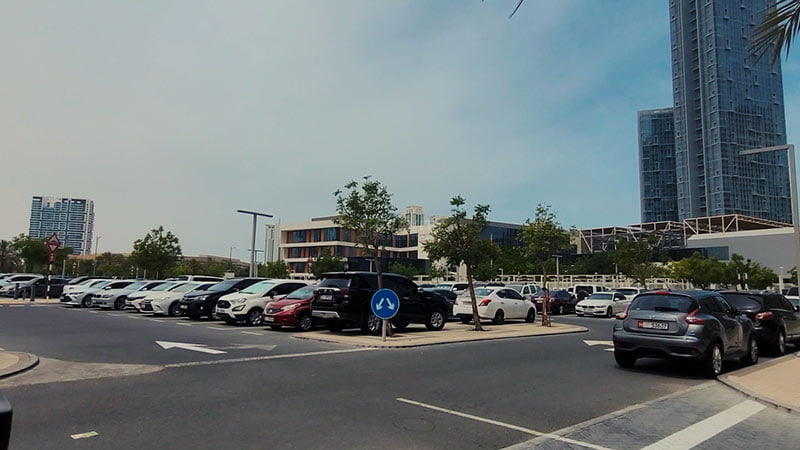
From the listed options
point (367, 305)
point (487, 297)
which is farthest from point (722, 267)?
point (367, 305)

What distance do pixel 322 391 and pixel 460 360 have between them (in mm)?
4407

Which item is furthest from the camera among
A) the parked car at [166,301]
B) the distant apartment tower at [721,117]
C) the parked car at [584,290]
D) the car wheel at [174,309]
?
the distant apartment tower at [721,117]

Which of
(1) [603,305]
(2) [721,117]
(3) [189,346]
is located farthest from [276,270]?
(2) [721,117]

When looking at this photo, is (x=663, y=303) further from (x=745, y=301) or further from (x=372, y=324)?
(x=372, y=324)

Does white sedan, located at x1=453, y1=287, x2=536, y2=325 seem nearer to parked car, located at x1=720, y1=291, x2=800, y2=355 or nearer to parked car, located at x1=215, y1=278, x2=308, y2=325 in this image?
parked car, located at x1=215, y1=278, x2=308, y2=325

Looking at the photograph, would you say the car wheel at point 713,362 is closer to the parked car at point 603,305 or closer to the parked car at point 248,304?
the parked car at point 248,304

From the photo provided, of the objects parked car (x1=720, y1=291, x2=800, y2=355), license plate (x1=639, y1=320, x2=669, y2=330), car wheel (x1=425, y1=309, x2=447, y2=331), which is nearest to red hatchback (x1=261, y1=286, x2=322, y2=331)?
car wheel (x1=425, y1=309, x2=447, y2=331)

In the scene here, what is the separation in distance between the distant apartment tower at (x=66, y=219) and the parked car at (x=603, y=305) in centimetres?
12415

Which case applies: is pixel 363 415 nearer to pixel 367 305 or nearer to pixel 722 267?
pixel 367 305

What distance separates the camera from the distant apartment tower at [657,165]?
139500 mm

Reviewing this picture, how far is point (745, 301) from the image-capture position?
14.9 m

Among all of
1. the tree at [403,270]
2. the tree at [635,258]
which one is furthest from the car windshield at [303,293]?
the tree at [403,270]

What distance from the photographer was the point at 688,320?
34.3 feet

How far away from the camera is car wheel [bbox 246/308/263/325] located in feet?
63.0
